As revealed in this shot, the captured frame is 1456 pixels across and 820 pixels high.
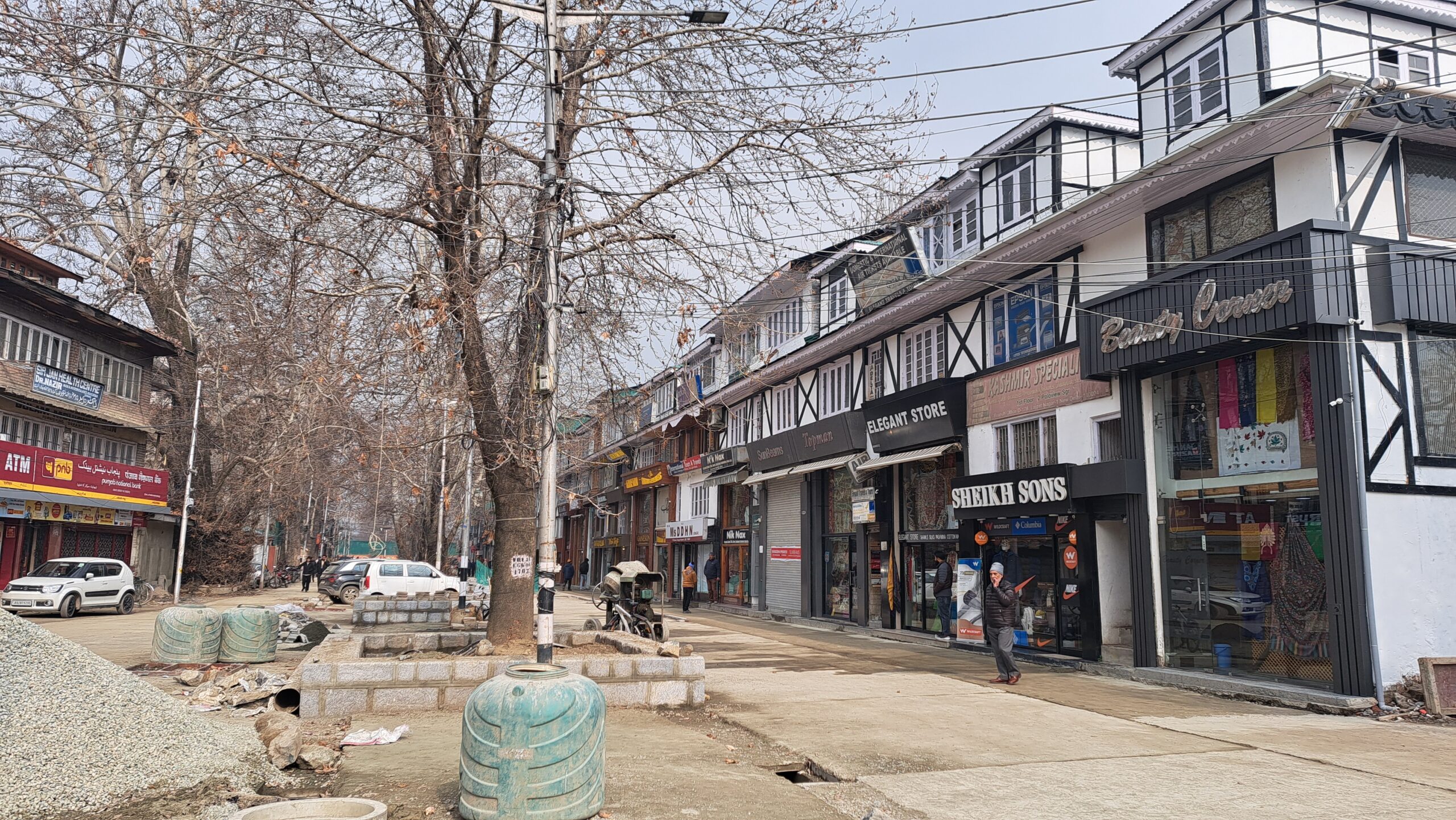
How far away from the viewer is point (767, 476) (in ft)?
98.1

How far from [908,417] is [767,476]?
877 centimetres

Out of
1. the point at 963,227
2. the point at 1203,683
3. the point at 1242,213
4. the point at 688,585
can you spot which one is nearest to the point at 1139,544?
the point at 1203,683

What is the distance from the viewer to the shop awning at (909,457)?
2031 cm

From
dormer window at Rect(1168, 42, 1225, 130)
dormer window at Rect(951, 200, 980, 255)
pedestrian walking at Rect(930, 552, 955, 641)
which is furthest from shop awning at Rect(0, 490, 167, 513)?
dormer window at Rect(1168, 42, 1225, 130)

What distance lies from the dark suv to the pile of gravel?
25.6 m

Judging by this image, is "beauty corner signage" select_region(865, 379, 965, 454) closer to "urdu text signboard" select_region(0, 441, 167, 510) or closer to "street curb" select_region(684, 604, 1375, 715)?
"street curb" select_region(684, 604, 1375, 715)

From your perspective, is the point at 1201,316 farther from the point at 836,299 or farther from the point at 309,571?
the point at 309,571

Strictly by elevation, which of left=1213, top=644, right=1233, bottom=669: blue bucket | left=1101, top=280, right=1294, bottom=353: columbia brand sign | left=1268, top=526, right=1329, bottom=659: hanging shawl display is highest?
left=1101, top=280, right=1294, bottom=353: columbia brand sign

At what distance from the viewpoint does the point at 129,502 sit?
31984 mm

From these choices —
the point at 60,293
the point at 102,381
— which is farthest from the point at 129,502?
the point at 60,293

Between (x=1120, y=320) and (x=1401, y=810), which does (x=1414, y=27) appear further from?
(x=1401, y=810)

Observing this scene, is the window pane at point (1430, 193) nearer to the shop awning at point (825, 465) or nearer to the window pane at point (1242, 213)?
the window pane at point (1242, 213)

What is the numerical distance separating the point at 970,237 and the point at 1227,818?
56.0ft

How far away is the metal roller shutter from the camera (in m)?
29.1
